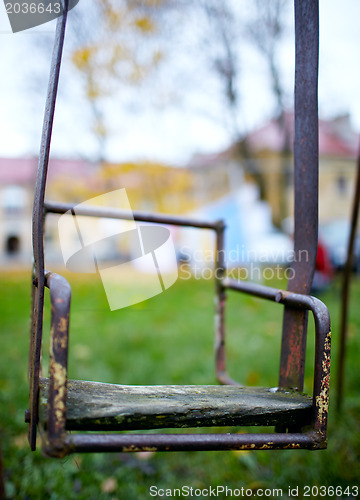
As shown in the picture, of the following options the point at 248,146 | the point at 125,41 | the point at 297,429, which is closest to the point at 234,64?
the point at 125,41

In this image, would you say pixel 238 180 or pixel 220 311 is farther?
pixel 238 180

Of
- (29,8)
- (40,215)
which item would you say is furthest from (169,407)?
(29,8)

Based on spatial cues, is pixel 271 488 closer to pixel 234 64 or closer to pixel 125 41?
pixel 234 64

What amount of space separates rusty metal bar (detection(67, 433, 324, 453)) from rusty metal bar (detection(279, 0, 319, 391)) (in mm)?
258

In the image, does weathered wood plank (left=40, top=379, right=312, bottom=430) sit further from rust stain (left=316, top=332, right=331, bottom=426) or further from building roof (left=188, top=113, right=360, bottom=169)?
building roof (left=188, top=113, right=360, bottom=169)

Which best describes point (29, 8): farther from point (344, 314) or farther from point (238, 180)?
point (238, 180)

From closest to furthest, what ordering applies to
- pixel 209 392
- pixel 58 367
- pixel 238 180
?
pixel 58 367
pixel 209 392
pixel 238 180

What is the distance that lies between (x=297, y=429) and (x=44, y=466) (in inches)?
50.8

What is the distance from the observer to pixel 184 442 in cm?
65

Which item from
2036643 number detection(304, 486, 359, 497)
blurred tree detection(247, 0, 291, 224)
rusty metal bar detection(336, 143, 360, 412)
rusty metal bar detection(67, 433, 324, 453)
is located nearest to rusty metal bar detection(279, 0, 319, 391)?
rusty metal bar detection(67, 433, 324, 453)

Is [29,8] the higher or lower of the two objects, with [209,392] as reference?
higher

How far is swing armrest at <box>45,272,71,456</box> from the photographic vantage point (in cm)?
61

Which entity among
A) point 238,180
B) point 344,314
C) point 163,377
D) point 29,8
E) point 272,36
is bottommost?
point 163,377

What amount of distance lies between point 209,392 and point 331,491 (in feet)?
3.19
